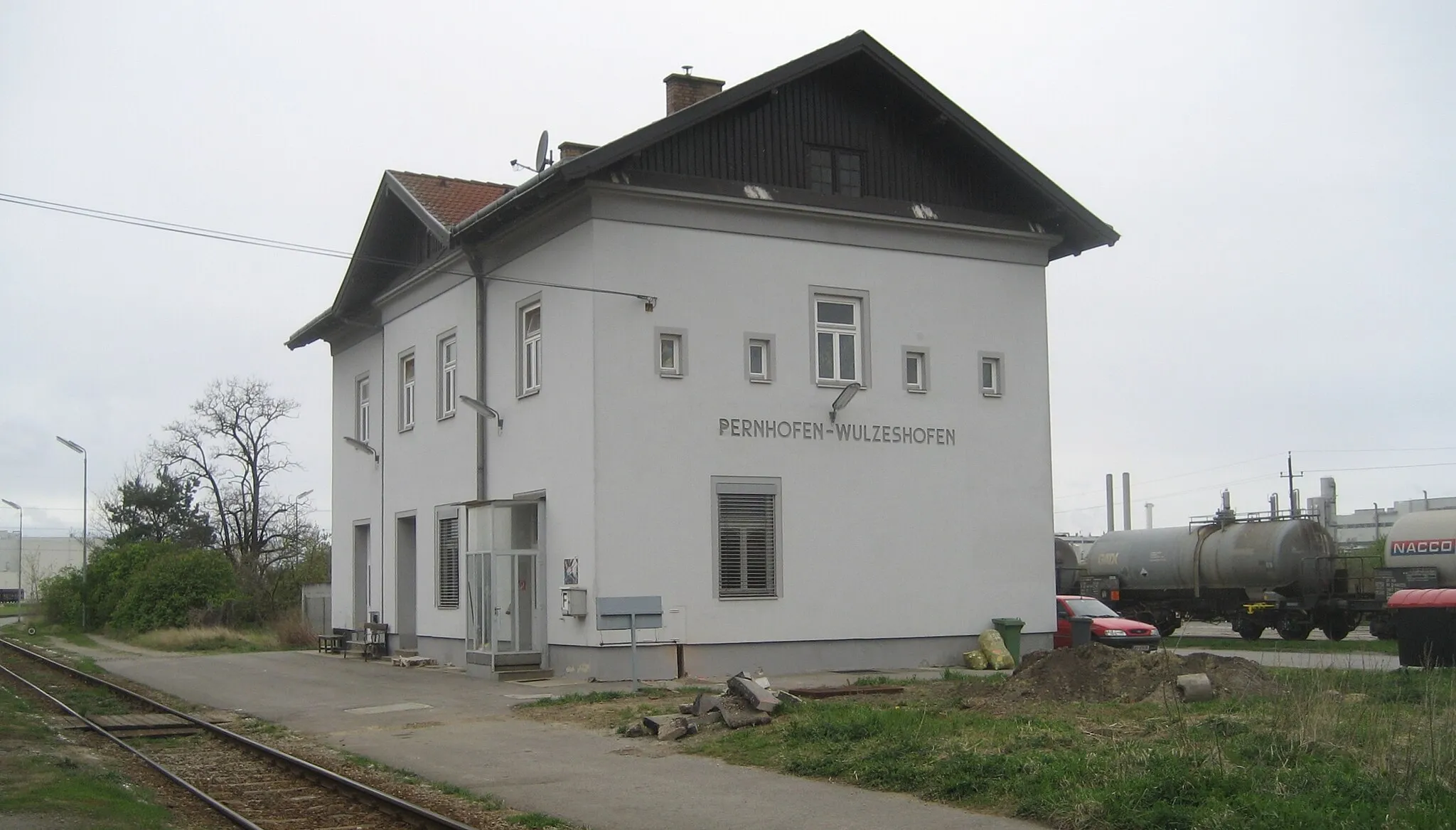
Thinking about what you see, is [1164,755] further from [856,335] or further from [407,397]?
[407,397]

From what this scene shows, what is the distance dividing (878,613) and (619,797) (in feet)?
40.1

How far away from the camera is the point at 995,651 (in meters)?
23.1

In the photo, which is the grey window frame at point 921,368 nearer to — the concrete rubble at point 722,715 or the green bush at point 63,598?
the concrete rubble at point 722,715

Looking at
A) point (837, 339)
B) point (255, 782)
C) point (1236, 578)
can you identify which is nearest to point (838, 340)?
point (837, 339)

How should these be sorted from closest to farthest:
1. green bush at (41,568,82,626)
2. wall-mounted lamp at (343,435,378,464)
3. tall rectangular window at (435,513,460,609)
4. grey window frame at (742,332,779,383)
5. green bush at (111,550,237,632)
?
grey window frame at (742,332,779,383), tall rectangular window at (435,513,460,609), wall-mounted lamp at (343,435,378,464), green bush at (111,550,237,632), green bush at (41,568,82,626)

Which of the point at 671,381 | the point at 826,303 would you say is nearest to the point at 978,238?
the point at 826,303

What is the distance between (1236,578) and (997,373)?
1352 centimetres

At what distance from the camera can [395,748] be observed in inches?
580

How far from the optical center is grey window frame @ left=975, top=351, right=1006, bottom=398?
2442 cm

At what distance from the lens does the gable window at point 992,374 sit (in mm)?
24547

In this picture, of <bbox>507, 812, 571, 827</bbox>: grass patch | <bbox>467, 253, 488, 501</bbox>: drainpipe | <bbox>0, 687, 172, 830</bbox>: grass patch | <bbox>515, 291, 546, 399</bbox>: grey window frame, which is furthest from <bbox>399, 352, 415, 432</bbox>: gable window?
<bbox>507, 812, 571, 827</bbox>: grass patch

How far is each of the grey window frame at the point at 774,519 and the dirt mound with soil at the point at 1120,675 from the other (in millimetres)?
6478

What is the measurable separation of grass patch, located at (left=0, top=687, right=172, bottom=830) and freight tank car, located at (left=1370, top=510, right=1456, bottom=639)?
28733 mm

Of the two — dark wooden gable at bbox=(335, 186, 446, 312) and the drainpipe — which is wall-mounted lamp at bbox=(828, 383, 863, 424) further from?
dark wooden gable at bbox=(335, 186, 446, 312)
